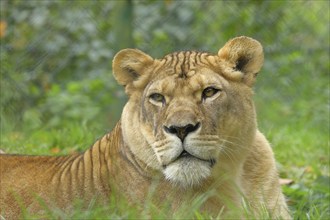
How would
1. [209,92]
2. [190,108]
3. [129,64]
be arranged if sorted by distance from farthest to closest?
[129,64] → [209,92] → [190,108]

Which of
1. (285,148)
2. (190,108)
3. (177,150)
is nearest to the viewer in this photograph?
(177,150)

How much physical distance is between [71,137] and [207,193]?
8.27 feet

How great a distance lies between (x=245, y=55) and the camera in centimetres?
469

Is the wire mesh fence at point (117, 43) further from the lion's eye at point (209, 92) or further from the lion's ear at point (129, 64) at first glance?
the lion's eye at point (209, 92)

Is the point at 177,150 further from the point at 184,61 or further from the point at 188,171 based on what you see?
the point at 184,61

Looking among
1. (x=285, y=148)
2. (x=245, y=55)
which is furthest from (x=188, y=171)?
(x=285, y=148)

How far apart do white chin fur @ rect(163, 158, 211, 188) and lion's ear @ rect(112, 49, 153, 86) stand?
0.68 m

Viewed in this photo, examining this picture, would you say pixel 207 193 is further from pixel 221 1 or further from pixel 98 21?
pixel 221 1

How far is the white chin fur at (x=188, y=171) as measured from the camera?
4.22 meters

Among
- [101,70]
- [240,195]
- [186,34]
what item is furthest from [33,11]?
[240,195]

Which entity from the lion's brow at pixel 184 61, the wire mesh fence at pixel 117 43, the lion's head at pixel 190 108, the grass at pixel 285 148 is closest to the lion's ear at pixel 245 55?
the lion's head at pixel 190 108

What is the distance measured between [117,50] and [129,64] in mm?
3133

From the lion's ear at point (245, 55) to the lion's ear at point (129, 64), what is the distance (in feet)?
1.29

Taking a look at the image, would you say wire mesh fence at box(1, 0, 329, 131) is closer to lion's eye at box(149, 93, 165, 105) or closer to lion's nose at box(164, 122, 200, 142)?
lion's eye at box(149, 93, 165, 105)
